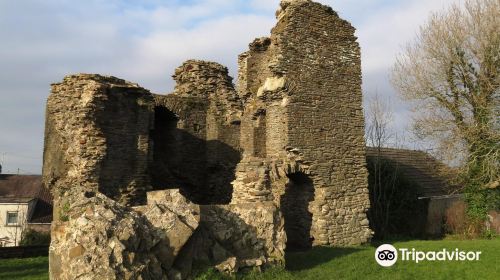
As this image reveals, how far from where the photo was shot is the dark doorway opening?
41.3 feet

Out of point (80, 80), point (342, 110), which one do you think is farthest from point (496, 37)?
point (80, 80)

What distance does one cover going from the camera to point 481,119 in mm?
16656

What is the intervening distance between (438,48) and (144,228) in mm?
15370

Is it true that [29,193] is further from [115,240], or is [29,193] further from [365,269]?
[365,269]

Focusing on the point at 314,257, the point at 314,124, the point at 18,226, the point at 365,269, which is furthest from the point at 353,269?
the point at 18,226

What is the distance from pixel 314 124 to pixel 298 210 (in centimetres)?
256

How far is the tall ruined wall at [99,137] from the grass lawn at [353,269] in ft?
7.62

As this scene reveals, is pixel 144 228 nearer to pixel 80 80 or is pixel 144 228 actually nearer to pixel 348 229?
pixel 80 80

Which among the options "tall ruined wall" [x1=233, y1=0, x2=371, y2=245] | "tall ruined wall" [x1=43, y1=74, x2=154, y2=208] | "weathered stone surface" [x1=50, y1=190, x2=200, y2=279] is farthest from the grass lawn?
"tall ruined wall" [x1=43, y1=74, x2=154, y2=208]

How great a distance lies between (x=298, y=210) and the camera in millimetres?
12906

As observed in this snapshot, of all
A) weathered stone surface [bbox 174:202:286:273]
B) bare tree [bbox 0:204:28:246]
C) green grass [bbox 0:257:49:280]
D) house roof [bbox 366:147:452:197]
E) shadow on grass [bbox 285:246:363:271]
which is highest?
house roof [bbox 366:147:452:197]

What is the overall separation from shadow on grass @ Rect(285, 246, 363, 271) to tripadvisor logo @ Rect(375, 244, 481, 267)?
0.93 meters

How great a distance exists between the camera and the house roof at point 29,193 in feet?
89.4

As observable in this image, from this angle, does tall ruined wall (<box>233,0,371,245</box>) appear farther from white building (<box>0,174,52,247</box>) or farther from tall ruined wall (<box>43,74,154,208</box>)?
white building (<box>0,174,52,247</box>)
